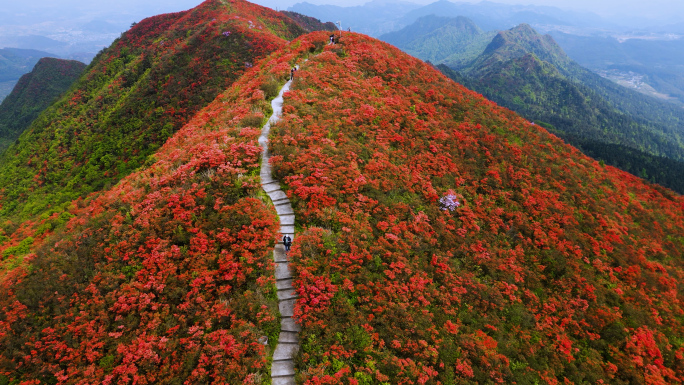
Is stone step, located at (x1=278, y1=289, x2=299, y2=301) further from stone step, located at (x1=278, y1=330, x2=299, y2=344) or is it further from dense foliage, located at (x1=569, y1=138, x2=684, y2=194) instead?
dense foliage, located at (x1=569, y1=138, x2=684, y2=194)

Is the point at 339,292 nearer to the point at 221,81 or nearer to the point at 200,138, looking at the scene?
the point at 200,138

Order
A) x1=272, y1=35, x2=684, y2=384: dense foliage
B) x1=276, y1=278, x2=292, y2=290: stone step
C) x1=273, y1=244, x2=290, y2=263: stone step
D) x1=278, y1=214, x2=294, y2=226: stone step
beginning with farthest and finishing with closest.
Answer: x1=278, y1=214, x2=294, y2=226: stone step < x1=273, y1=244, x2=290, y2=263: stone step < x1=276, y1=278, x2=292, y2=290: stone step < x1=272, y1=35, x2=684, y2=384: dense foliage

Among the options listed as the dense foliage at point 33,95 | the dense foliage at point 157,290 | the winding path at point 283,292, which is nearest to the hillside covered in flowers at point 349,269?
the dense foliage at point 157,290

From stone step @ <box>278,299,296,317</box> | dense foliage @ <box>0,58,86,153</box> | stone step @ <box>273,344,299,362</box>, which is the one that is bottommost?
stone step @ <box>273,344,299,362</box>

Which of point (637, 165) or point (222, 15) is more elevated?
point (222, 15)

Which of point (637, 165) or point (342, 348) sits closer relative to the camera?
point (342, 348)

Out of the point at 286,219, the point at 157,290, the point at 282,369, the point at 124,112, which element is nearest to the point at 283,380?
the point at 282,369

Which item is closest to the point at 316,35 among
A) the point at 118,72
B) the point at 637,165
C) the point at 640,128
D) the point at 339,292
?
the point at 339,292

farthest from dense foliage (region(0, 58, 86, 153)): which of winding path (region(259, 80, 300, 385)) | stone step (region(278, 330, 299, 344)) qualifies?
stone step (region(278, 330, 299, 344))
